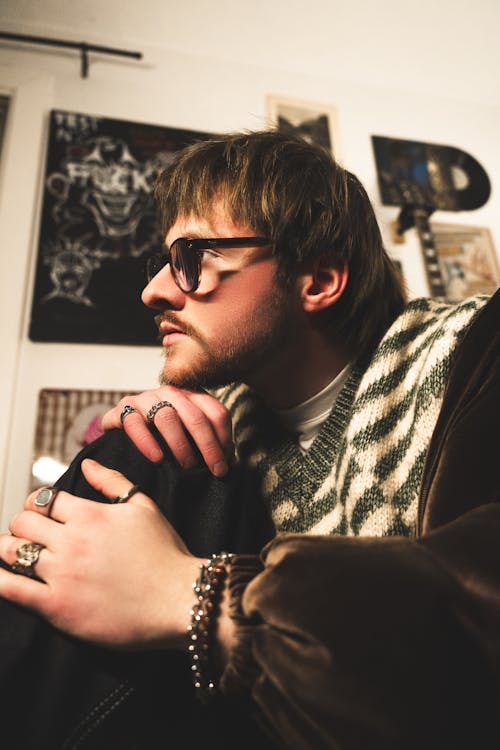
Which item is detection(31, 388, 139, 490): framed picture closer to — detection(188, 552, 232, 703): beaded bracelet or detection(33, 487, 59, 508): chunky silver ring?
detection(33, 487, 59, 508): chunky silver ring

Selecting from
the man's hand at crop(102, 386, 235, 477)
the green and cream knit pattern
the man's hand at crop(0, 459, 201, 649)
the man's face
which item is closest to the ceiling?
the man's face

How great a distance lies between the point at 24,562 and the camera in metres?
0.49

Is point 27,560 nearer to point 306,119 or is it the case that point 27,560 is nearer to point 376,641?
point 376,641

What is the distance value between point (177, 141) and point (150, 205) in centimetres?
34

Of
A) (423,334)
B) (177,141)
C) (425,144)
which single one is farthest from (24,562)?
(425,144)

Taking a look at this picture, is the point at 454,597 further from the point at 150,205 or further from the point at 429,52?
the point at 429,52

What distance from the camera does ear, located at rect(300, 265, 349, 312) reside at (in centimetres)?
103

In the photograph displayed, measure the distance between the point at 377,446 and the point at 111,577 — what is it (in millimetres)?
472

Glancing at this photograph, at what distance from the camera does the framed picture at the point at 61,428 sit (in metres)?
1.42

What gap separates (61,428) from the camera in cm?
146

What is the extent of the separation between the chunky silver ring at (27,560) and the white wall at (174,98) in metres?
1.02

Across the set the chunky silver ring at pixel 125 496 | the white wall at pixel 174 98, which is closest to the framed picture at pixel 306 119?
the white wall at pixel 174 98

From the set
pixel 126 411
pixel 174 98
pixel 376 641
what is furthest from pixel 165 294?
pixel 174 98

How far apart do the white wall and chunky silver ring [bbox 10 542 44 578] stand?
1.02 metres
